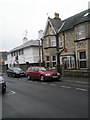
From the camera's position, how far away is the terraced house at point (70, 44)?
22.5m

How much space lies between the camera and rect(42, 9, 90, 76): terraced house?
2253cm

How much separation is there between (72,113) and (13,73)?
21.0 meters

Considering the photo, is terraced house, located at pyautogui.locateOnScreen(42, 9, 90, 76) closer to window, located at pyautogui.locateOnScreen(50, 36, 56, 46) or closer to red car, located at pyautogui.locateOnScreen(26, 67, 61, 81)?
window, located at pyautogui.locateOnScreen(50, 36, 56, 46)

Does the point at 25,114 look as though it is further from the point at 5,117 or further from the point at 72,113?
the point at 72,113

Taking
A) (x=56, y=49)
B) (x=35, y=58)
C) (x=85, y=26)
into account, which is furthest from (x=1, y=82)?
(x=35, y=58)

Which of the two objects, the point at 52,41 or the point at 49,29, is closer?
the point at 52,41

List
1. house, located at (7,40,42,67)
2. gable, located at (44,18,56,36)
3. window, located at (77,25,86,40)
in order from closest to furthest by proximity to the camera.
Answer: window, located at (77,25,86,40)
gable, located at (44,18,56,36)
house, located at (7,40,42,67)

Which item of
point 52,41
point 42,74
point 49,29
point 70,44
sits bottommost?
point 42,74

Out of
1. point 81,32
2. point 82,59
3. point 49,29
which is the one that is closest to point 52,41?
point 49,29

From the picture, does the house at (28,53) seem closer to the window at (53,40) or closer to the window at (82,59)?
the window at (53,40)

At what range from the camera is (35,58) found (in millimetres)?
41125

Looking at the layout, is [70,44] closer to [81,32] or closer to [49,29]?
[81,32]

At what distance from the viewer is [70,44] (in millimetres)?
26141

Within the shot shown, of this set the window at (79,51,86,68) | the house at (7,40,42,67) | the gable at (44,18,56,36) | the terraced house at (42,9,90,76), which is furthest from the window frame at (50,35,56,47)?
the house at (7,40,42,67)
